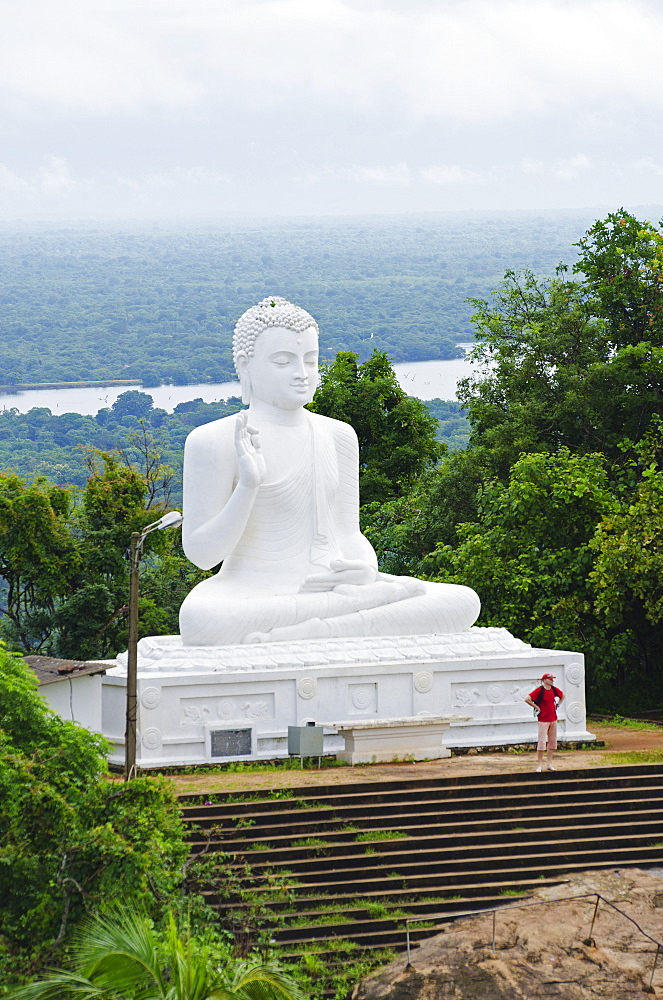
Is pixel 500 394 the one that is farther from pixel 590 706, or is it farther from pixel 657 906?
pixel 657 906

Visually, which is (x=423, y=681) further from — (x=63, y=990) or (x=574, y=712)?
(x=63, y=990)

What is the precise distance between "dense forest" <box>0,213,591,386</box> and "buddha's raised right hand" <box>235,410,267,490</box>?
4504 cm

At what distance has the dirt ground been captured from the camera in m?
14.7

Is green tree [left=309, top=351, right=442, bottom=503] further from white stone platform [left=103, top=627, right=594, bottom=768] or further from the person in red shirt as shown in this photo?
the person in red shirt

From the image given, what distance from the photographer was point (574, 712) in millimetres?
17250

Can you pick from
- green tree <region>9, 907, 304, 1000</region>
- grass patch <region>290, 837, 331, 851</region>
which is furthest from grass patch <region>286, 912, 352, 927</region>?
green tree <region>9, 907, 304, 1000</region>

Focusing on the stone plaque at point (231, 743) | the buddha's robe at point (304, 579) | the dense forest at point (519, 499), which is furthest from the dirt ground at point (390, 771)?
the dense forest at point (519, 499)

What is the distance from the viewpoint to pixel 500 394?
27641 mm

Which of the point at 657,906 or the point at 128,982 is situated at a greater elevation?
the point at 128,982

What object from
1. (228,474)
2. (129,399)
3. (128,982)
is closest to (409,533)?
(228,474)

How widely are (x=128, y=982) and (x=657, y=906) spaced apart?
5634mm

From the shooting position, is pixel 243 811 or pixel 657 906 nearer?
pixel 657 906

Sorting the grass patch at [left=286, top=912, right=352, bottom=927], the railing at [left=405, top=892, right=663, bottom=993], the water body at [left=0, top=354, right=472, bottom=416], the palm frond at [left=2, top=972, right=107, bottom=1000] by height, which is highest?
the water body at [left=0, top=354, right=472, bottom=416]

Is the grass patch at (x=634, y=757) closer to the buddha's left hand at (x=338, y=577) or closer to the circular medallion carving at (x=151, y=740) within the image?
the buddha's left hand at (x=338, y=577)
